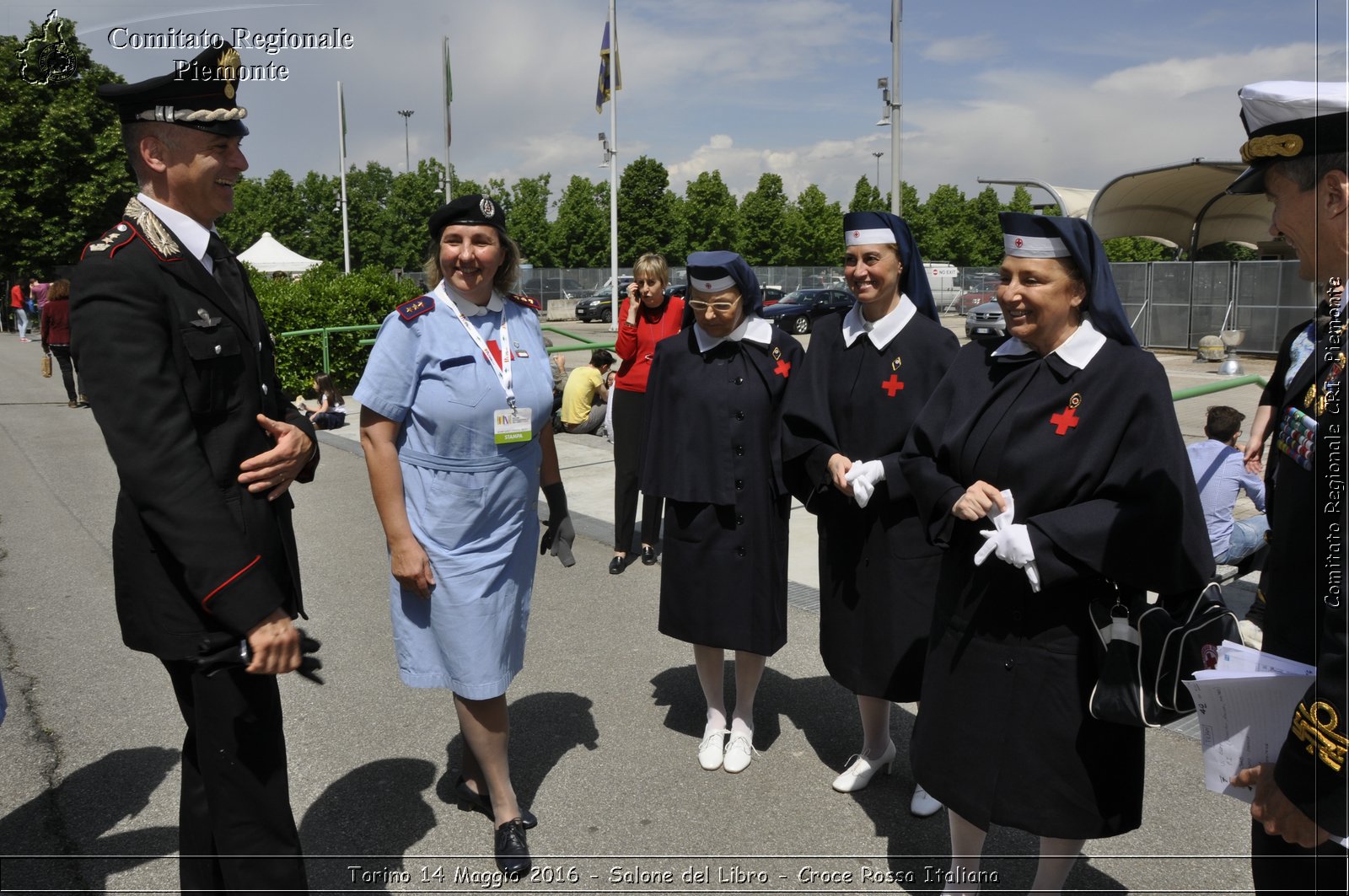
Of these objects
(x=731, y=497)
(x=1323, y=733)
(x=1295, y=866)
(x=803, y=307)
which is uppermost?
(x=803, y=307)

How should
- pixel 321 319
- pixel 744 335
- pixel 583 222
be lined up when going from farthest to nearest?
1. pixel 583 222
2. pixel 321 319
3. pixel 744 335

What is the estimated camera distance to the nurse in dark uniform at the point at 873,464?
A: 368 centimetres

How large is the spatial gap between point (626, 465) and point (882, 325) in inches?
141

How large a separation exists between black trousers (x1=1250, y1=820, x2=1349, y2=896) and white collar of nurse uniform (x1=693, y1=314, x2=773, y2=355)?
2.53 meters

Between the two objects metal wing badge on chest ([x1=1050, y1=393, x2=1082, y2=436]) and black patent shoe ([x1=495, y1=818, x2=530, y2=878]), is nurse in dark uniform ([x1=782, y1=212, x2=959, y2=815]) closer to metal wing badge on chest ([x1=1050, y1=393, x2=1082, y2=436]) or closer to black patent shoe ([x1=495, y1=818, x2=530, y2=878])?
metal wing badge on chest ([x1=1050, y1=393, x2=1082, y2=436])

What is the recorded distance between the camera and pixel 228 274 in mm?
2555

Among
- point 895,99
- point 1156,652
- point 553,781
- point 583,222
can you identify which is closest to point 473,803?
point 553,781

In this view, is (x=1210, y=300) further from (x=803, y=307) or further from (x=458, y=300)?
(x=458, y=300)

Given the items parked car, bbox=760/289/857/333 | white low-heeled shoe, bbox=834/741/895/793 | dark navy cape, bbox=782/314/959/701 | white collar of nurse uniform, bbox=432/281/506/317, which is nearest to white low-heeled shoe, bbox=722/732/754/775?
white low-heeled shoe, bbox=834/741/895/793

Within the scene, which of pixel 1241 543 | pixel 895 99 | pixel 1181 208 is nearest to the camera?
pixel 1241 543

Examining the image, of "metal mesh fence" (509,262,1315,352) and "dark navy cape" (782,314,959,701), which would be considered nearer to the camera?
"dark navy cape" (782,314,959,701)

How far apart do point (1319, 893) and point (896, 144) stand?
782 inches

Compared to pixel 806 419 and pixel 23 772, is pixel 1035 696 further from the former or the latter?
pixel 23 772

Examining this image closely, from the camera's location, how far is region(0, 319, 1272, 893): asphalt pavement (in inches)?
131
